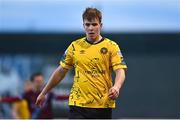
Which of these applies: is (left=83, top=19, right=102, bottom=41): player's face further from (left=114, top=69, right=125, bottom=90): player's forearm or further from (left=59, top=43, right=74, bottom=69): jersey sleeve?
(left=114, top=69, right=125, bottom=90): player's forearm

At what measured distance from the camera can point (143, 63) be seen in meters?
18.4

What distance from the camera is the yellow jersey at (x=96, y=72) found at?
658 centimetres

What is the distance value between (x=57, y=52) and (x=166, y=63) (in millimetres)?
2965

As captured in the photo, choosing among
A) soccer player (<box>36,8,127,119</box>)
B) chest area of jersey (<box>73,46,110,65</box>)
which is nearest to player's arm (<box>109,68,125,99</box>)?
soccer player (<box>36,8,127,119</box>)

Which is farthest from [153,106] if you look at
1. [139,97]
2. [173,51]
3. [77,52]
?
[77,52]

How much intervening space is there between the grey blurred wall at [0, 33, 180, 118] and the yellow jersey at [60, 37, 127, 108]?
36.8 ft

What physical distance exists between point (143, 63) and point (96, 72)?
11855mm

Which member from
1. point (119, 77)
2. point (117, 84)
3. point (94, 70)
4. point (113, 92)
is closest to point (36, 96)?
point (94, 70)

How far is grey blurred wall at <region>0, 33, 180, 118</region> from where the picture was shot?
710 inches

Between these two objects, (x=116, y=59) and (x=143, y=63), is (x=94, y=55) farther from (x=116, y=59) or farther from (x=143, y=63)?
(x=143, y=63)

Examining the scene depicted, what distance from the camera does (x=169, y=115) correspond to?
1788 centimetres

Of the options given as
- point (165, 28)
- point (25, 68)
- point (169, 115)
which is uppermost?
point (165, 28)

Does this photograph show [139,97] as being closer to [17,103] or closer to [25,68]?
[25,68]

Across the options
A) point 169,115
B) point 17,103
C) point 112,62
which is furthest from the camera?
point 169,115
